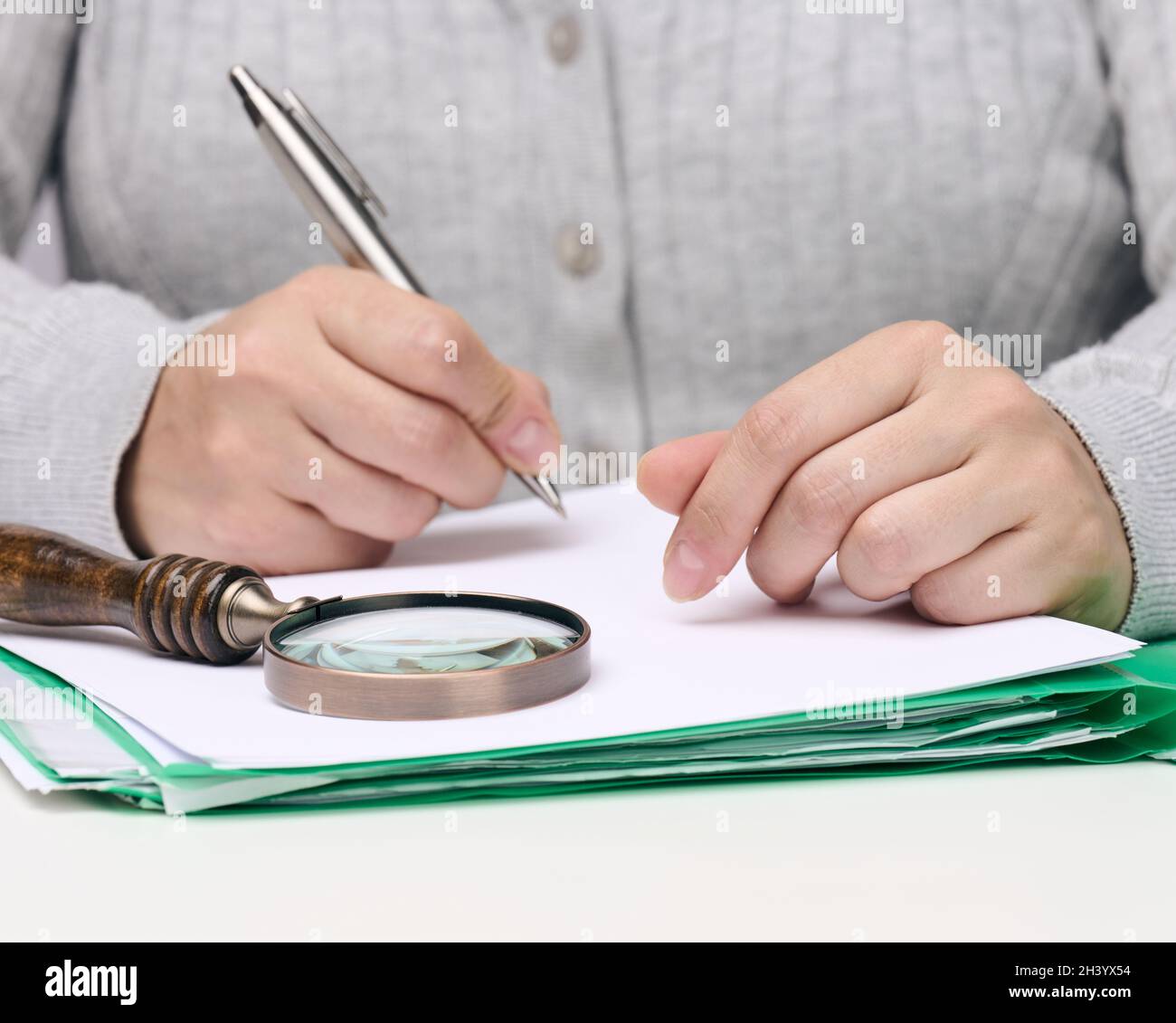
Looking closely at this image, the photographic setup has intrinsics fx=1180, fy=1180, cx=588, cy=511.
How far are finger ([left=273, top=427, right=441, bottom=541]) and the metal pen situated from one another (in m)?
0.11

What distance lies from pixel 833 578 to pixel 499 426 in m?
0.24

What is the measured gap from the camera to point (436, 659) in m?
0.52

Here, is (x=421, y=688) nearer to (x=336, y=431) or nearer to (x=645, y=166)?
(x=336, y=431)

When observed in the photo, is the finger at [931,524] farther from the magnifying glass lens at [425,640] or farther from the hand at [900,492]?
the magnifying glass lens at [425,640]

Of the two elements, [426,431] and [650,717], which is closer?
[650,717]

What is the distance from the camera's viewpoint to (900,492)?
0.60 metres

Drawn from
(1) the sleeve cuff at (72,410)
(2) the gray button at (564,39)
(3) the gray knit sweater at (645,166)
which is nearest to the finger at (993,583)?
(1) the sleeve cuff at (72,410)

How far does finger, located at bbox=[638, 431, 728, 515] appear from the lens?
645mm

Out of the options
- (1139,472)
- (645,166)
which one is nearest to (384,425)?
(1139,472)

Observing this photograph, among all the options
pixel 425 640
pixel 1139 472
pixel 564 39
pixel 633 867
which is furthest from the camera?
pixel 564 39

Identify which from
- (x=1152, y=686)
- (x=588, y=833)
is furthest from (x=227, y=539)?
(x=1152, y=686)

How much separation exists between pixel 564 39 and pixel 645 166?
15 centimetres
